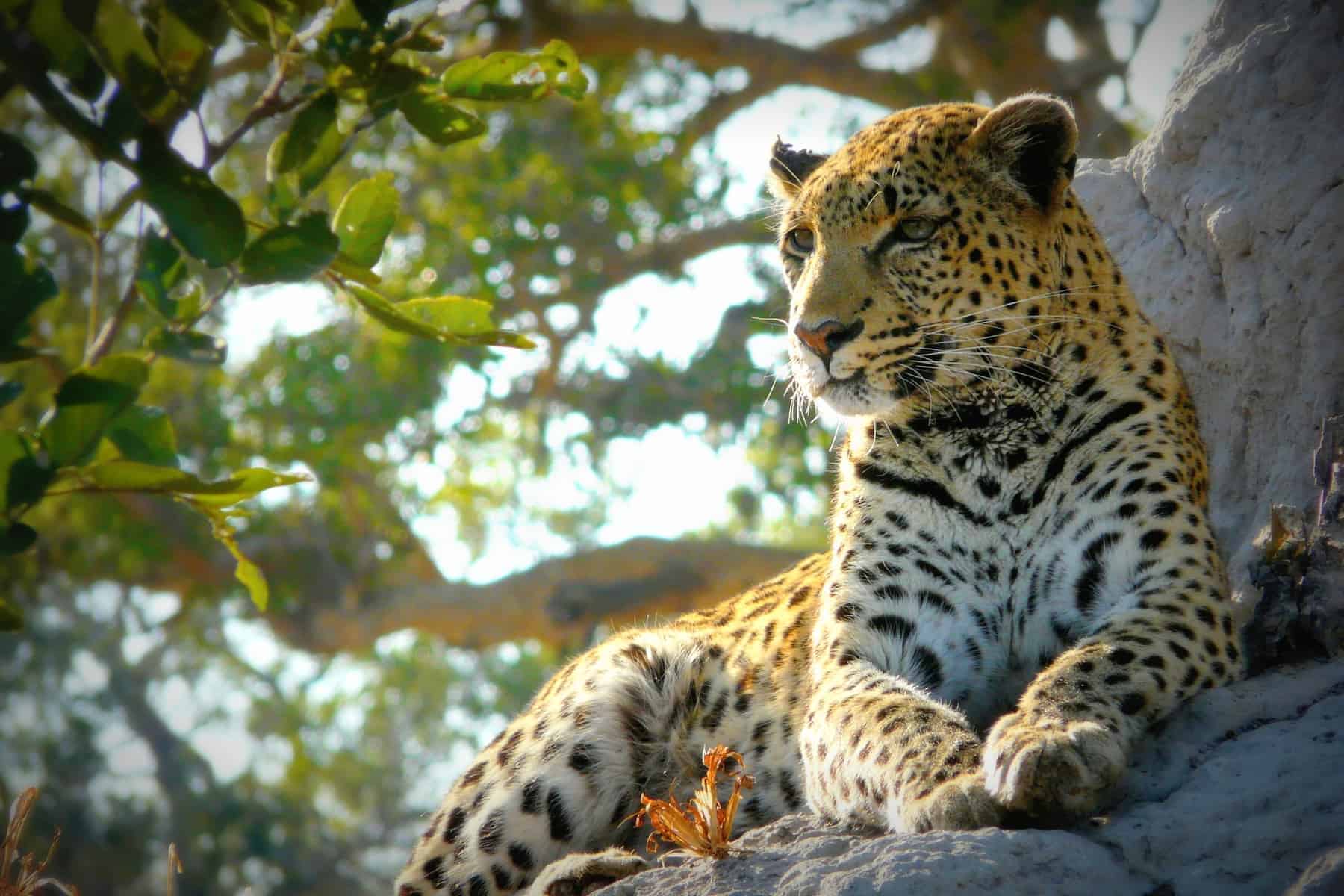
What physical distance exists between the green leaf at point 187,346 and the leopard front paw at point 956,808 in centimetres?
203

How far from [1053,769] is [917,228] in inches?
90.6

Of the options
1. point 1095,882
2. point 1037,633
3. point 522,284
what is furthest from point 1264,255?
point 522,284

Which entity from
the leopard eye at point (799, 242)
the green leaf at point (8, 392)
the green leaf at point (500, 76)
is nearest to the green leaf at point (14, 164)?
the green leaf at point (8, 392)

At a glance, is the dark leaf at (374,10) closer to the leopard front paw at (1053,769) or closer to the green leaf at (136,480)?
the green leaf at (136,480)

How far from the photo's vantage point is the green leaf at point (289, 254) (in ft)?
8.92

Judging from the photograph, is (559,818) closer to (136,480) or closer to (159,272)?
(136,480)

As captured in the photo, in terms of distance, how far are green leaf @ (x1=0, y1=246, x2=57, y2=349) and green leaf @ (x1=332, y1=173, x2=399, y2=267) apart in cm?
86

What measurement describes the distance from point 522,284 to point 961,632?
1045 centimetres

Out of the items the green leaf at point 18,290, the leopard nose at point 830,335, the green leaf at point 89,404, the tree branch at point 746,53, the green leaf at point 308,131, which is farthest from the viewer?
the tree branch at point 746,53

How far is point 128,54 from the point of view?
8.12 feet

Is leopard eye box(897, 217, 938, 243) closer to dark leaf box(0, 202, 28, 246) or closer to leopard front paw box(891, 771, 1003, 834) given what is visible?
leopard front paw box(891, 771, 1003, 834)

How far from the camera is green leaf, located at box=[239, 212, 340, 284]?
107 inches

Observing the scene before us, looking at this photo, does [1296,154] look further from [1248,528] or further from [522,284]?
[522,284]

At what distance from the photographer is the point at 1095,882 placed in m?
3.06
